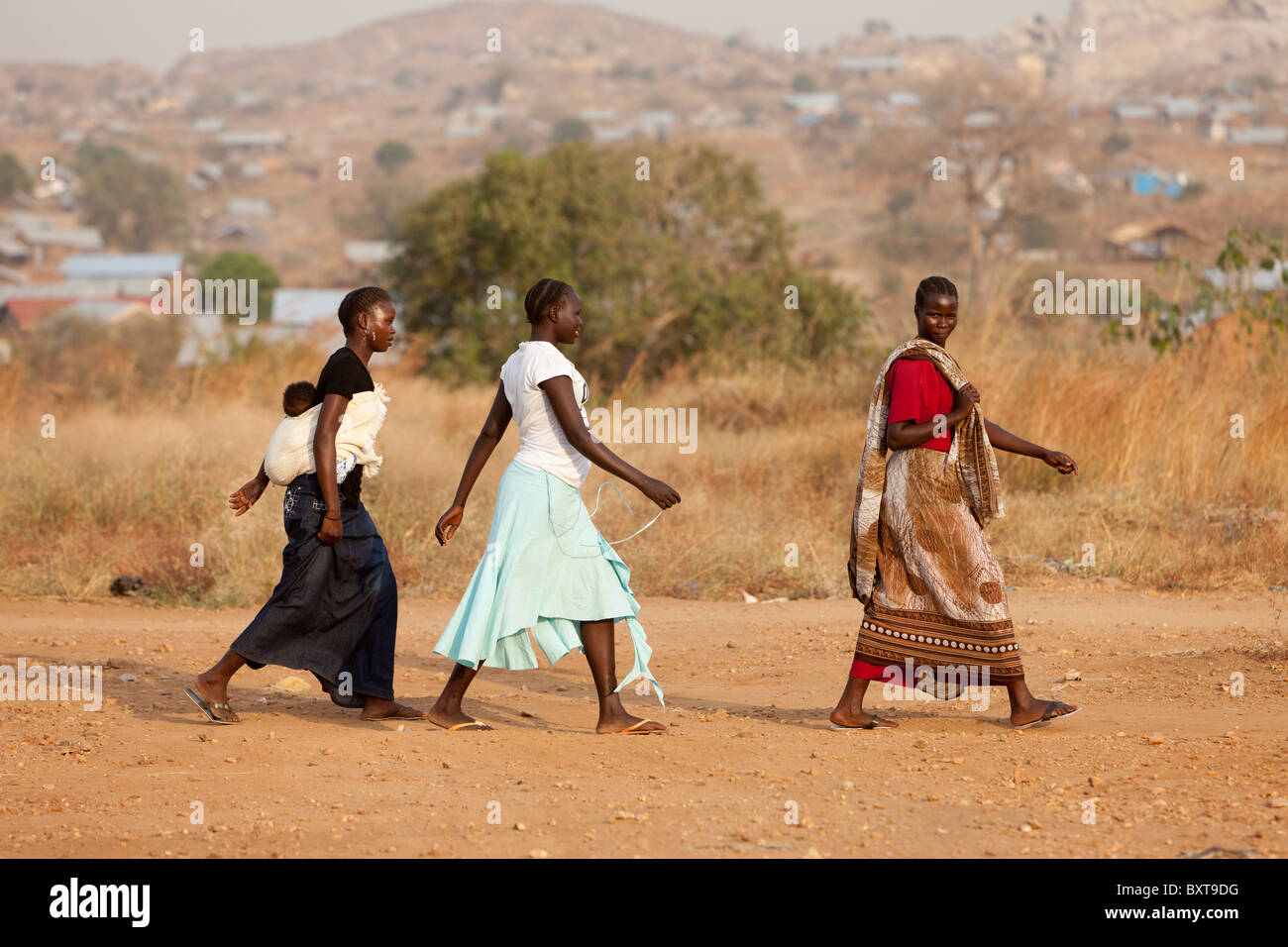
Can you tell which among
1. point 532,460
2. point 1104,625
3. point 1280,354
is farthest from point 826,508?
point 532,460

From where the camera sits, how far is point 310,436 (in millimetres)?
5113

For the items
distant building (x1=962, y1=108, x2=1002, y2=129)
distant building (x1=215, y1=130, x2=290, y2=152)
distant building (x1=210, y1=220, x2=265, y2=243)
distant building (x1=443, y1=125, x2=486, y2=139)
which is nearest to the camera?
distant building (x1=962, y1=108, x2=1002, y2=129)

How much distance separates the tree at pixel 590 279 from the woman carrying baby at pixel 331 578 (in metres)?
12.2

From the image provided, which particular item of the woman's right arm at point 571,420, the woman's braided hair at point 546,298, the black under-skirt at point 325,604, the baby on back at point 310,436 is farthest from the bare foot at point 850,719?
the baby on back at point 310,436

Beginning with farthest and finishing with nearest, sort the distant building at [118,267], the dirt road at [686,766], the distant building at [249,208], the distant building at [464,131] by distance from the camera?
the distant building at [464,131]
the distant building at [249,208]
the distant building at [118,267]
the dirt road at [686,766]

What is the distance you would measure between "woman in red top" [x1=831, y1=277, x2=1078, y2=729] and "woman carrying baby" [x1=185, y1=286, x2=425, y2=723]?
6.08 feet

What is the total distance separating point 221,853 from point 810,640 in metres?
3.96

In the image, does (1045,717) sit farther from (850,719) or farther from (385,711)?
(385,711)

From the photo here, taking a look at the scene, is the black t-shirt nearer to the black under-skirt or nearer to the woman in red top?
the black under-skirt

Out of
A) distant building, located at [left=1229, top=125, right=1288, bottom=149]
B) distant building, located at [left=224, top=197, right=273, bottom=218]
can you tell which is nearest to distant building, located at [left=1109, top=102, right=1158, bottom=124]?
distant building, located at [left=1229, top=125, right=1288, bottom=149]

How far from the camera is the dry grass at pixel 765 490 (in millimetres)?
8789

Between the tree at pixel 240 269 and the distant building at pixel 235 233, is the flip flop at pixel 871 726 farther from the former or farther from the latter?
the distant building at pixel 235 233

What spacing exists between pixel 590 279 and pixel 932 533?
14.4 metres

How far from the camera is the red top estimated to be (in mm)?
4918
